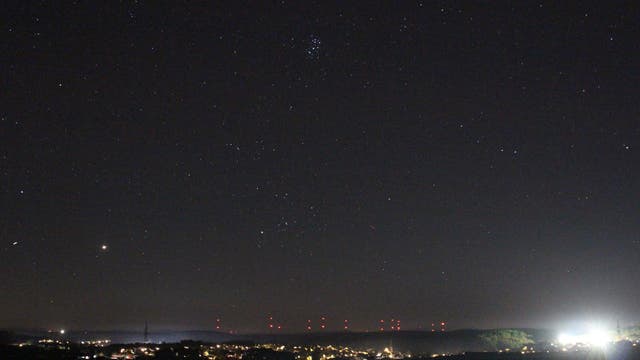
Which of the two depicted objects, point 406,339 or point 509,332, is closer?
point 509,332

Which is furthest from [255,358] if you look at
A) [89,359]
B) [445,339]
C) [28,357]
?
[445,339]

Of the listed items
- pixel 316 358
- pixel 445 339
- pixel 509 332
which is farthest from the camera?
pixel 445 339

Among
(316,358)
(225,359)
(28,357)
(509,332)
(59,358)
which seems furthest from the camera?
(509,332)

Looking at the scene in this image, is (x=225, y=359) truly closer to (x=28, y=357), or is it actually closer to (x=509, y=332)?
(x=28, y=357)

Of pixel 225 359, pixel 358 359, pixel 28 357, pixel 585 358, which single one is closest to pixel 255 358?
pixel 225 359

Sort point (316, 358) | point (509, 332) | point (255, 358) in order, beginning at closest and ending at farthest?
point (255, 358), point (316, 358), point (509, 332)

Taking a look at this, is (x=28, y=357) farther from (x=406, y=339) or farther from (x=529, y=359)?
(x=406, y=339)

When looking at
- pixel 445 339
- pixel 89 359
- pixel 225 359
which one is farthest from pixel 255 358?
pixel 445 339

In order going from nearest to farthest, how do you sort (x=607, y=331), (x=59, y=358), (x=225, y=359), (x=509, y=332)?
1. (x=59, y=358)
2. (x=225, y=359)
3. (x=607, y=331)
4. (x=509, y=332)

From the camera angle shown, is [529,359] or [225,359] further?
[225,359]
